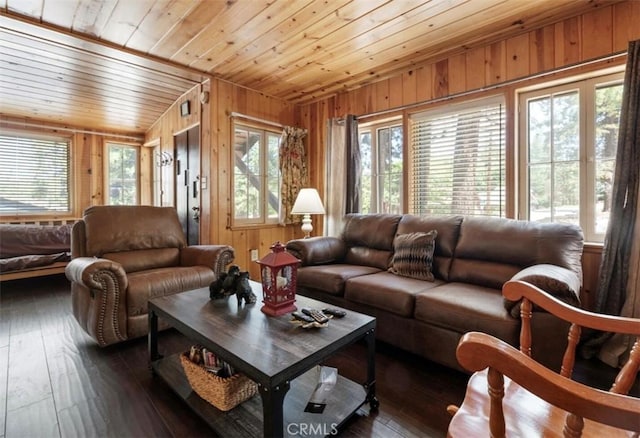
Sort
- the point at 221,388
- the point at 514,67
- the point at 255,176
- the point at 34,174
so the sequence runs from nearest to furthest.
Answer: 1. the point at 221,388
2. the point at 514,67
3. the point at 255,176
4. the point at 34,174

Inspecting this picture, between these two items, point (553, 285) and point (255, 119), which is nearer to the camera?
point (553, 285)

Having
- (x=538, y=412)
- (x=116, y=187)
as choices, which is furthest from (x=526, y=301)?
(x=116, y=187)

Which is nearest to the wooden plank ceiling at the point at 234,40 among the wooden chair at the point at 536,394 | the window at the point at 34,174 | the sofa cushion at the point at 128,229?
the window at the point at 34,174

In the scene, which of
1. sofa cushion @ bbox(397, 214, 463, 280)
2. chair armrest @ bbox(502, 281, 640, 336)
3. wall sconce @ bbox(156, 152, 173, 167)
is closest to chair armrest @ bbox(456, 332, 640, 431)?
chair armrest @ bbox(502, 281, 640, 336)

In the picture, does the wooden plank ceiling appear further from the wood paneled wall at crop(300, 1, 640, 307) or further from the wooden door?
the wooden door

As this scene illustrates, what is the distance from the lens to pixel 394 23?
2398 mm

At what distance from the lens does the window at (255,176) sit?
3.77 metres

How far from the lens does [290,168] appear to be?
13.5ft

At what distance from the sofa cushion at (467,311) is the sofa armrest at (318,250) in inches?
43.2

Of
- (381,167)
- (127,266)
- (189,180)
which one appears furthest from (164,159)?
(381,167)

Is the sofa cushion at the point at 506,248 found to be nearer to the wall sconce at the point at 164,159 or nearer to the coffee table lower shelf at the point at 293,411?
the coffee table lower shelf at the point at 293,411

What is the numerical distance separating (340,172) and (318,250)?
1195 millimetres

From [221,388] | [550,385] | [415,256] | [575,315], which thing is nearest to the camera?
[550,385]

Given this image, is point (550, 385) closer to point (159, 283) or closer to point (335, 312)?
point (335, 312)
